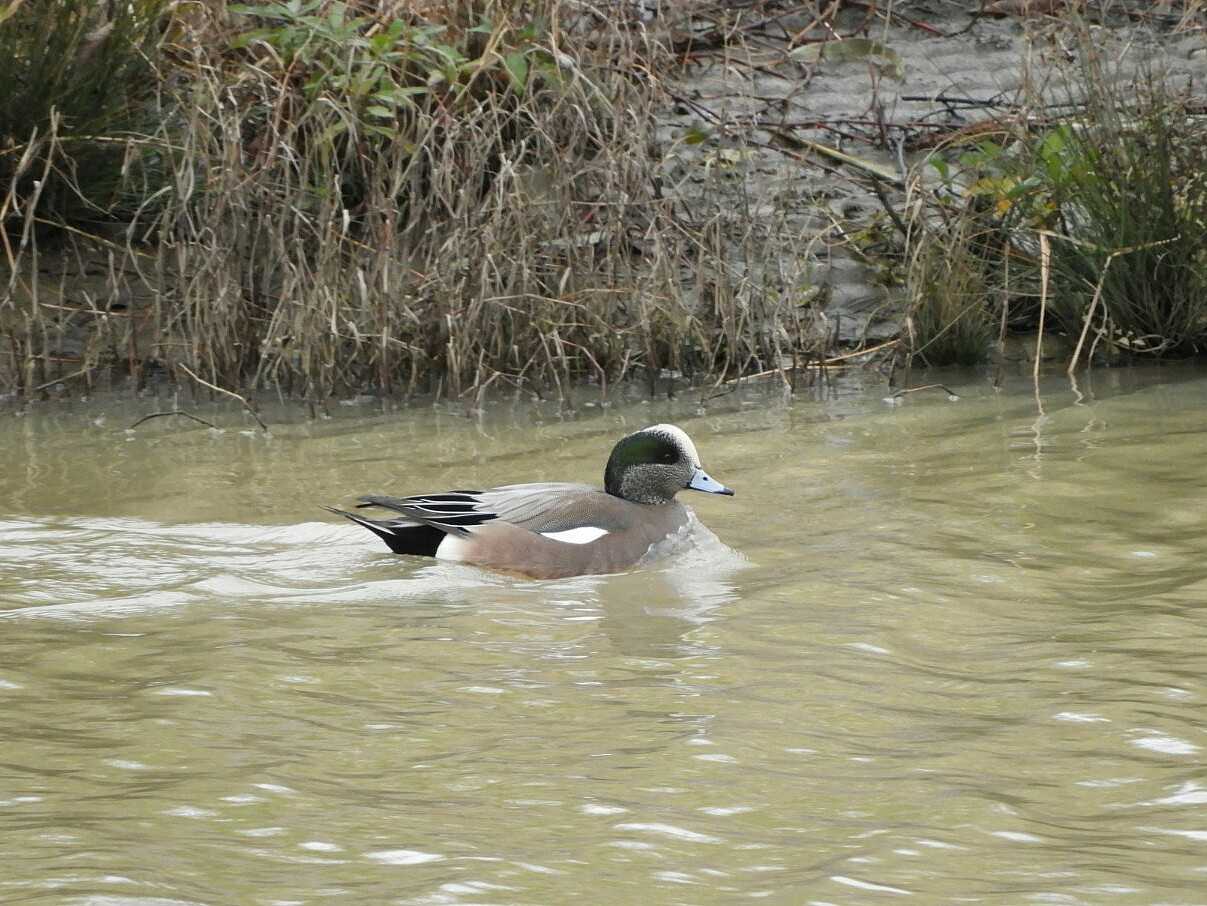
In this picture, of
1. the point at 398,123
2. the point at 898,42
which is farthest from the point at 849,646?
the point at 898,42

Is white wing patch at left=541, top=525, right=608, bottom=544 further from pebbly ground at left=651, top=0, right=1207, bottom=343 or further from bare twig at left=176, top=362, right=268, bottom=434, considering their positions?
pebbly ground at left=651, top=0, right=1207, bottom=343

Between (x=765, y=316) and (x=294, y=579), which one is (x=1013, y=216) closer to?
(x=765, y=316)

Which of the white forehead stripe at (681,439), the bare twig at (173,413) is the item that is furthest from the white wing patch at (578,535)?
the bare twig at (173,413)

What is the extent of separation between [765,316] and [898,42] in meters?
3.90

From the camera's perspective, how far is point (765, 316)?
8586mm

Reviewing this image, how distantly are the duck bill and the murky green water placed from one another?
0.20 meters

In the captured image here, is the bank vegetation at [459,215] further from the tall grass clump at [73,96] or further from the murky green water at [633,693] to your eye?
the murky green water at [633,693]

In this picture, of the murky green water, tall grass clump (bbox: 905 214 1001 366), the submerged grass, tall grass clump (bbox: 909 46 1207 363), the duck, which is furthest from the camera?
tall grass clump (bbox: 905 214 1001 366)

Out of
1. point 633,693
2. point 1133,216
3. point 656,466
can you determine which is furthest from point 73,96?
point 633,693

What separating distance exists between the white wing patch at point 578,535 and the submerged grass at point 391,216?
2691 mm

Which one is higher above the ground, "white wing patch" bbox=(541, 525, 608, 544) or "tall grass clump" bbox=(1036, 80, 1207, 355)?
"tall grass clump" bbox=(1036, 80, 1207, 355)

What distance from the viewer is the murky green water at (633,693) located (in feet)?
9.48

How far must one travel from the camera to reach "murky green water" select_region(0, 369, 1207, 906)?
9.48 ft

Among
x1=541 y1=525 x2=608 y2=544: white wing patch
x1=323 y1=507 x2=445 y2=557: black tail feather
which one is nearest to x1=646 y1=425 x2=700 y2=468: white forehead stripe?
x1=541 y1=525 x2=608 y2=544: white wing patch
